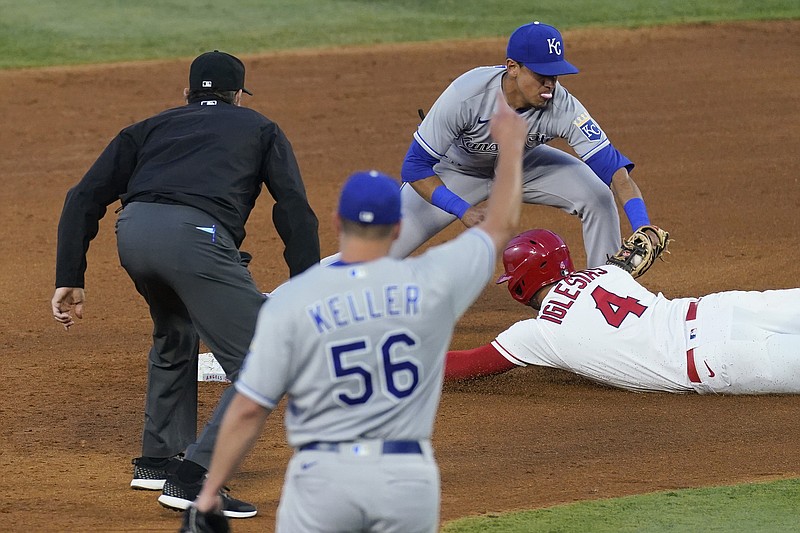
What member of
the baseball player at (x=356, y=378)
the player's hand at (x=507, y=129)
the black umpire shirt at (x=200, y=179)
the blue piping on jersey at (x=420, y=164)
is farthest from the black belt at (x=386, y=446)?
the blue piping on jersey at (x=420, y=164)

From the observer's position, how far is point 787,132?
13.3 metres

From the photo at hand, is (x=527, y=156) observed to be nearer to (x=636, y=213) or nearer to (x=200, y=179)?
(x=636, y=213)

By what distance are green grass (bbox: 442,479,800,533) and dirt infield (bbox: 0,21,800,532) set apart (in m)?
0.16

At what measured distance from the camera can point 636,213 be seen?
23.4ft

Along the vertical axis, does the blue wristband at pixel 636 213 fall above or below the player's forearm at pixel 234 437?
above

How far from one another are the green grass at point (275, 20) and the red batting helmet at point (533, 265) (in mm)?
10734

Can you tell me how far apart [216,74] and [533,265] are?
203cm

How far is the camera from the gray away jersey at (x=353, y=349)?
3457 millimetres

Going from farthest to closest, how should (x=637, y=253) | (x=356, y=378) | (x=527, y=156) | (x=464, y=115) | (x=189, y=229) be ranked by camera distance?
1. (x=527, y=156)
2. (x=464, y=115)
3. (x=637, y=253)
4. (x=189, y=229)
5. (x=356, y=378)

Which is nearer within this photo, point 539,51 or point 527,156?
point 539,51

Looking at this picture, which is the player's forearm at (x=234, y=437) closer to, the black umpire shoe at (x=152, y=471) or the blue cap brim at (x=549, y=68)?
the black umpire shoe at (x=152, y=471)

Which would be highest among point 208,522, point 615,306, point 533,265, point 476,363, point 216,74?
point 216,74

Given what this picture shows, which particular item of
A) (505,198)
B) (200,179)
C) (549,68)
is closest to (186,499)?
(200,179)

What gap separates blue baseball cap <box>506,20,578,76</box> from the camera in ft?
22.6
